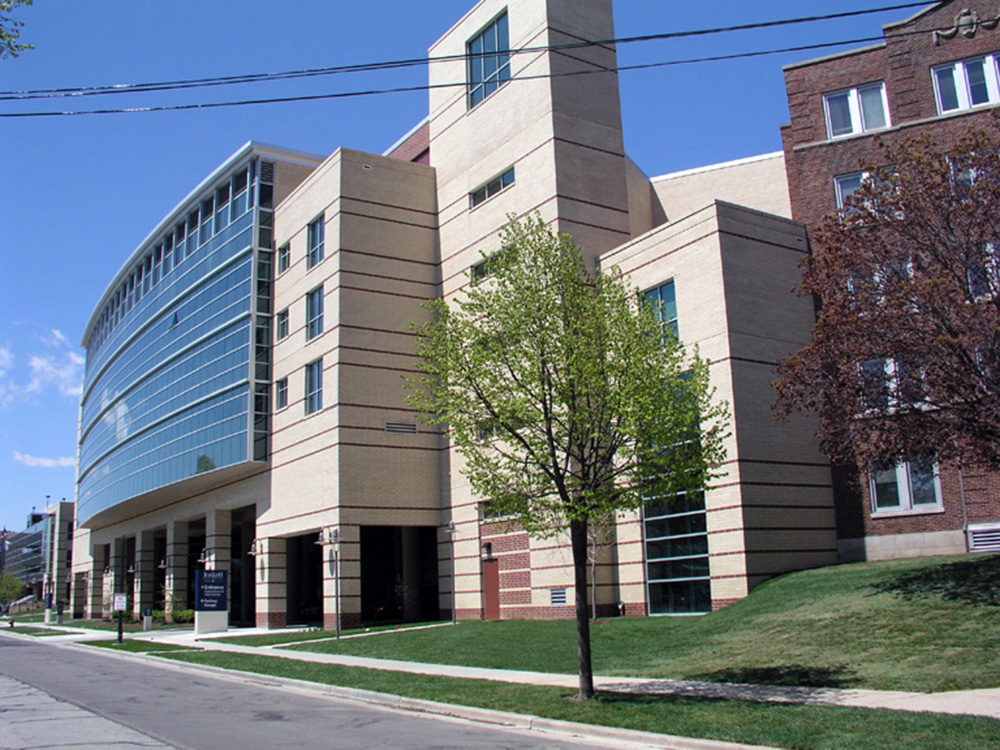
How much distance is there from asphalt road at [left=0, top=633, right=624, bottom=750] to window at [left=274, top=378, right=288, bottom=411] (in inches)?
756

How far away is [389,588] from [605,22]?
24.9 metres

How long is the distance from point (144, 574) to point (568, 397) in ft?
177

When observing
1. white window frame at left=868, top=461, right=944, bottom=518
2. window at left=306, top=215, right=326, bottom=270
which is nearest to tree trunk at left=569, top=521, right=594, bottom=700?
white window frame at left=868, top=461, right=944, bottom=518

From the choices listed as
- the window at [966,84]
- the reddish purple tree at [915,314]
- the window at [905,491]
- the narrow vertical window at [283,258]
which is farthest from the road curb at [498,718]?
the narrow vertical window at [283,258]

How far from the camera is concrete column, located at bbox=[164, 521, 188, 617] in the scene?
176ft

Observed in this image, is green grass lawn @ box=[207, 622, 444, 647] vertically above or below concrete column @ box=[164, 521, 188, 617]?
below

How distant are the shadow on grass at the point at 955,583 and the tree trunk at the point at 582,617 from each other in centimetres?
774

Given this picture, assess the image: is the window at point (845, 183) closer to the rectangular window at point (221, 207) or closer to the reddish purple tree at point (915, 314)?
the reddish purple tree at point (915, 314)

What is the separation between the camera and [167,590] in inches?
2146

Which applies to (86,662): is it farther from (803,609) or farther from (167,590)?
(167,590)

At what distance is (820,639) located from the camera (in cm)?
1741

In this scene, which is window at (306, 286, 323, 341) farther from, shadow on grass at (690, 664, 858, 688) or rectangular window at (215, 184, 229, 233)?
shadow on grass at (690, 664, 858, 688)

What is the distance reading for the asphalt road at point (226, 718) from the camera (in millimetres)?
11188

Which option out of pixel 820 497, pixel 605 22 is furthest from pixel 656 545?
pixel 605 22
